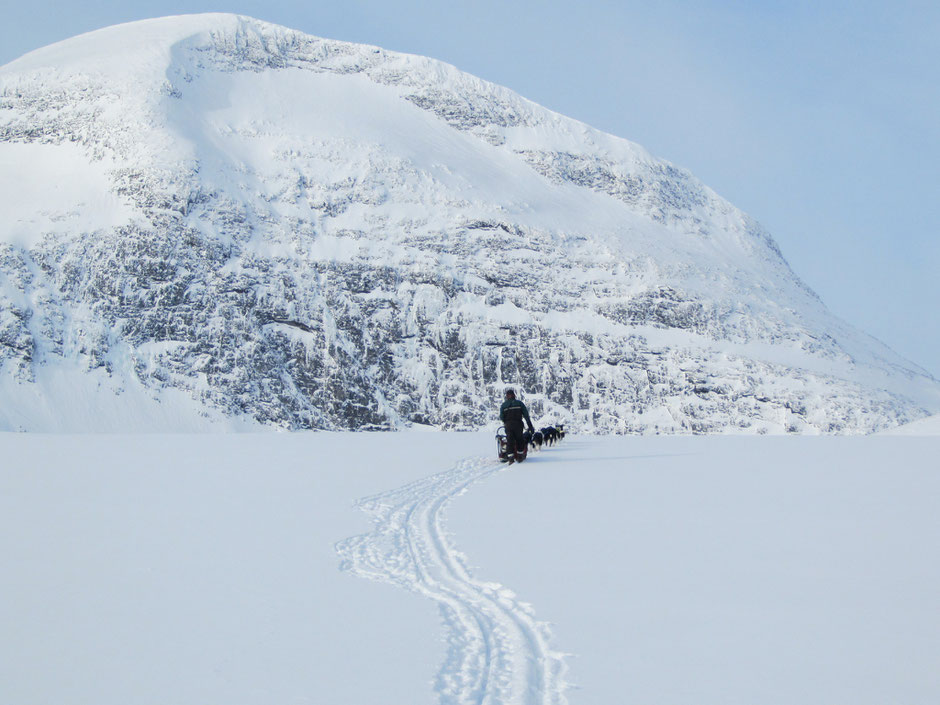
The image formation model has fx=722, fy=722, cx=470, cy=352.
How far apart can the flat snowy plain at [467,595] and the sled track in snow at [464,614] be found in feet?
Answer: 0.07

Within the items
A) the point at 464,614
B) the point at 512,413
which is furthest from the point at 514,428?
the point at 464,614

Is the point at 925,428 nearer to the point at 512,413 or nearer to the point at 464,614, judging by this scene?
the point at 512,413

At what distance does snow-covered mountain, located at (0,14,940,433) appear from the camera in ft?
263

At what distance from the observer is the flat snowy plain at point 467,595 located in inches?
151

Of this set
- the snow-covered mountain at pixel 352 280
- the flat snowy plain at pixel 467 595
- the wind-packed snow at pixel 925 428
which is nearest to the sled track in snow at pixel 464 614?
the flat snowy plain at pixel 467 595

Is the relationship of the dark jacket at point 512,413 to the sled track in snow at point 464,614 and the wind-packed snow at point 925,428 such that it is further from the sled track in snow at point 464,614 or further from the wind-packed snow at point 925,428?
the wind-packed snow at point 925,428

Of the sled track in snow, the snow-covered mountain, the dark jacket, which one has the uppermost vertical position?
the snow-covered mountain

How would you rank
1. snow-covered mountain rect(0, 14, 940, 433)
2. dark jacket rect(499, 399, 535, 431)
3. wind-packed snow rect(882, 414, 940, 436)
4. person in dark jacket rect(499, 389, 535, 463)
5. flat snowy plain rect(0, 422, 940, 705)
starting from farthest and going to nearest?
snow-covered mountain rect(0, 14, 940, 433) → wind-packed snow rect(882, 414, 940, 436) → dark jacket rect(499, 399, 535, 431) → person in dark jacket rect(499, 389, 535, 463) → flat snowy plain rect(0, 422, 940, 705)

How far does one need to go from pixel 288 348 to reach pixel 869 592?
82.8 metres

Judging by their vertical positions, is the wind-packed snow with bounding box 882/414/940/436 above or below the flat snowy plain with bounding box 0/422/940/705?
below

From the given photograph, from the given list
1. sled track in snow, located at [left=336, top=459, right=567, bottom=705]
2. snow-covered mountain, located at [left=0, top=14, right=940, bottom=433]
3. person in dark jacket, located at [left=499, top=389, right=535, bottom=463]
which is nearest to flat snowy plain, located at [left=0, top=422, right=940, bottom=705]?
sled track in snow, located at [left=336, top=459, right=567, bottom=705]

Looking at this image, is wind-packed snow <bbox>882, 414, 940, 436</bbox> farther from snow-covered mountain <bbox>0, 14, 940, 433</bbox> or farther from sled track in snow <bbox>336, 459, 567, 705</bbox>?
snow-covered mountain <bbox>0, 14, 940, 433</bbox>

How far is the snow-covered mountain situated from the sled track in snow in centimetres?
7139

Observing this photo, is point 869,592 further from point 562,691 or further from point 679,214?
point 679,214
